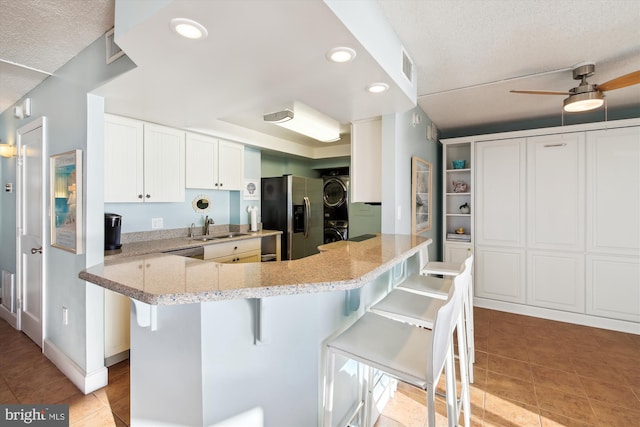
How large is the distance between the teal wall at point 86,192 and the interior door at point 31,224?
0.18 meters

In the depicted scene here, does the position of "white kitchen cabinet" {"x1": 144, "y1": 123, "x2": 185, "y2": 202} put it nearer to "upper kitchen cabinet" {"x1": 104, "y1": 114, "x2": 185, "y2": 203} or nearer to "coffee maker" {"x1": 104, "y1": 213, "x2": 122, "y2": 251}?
"upper kitchen cabinet" {"x1": 104, "y1": 114, "x2": 185, "y2": 203}

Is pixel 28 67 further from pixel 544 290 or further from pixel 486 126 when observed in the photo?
pixel 544 290

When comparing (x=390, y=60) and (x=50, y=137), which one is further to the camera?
(x=50, y=137)

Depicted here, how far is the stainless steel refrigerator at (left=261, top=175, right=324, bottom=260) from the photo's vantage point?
4.18m

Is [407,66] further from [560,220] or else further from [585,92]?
[560,220]

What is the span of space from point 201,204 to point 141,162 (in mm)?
884

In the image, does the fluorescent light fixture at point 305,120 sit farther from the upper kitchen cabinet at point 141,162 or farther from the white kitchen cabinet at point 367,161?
the upper kitchen cabinet at point 141,162

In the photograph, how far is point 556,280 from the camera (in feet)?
11.0

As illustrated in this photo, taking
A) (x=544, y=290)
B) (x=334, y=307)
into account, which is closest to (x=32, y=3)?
(x=334, y=307)

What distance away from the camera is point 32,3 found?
1.49 meters

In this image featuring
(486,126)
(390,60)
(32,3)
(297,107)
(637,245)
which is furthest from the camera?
(486,126)

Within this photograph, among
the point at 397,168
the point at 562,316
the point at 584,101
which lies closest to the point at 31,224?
the point at 397,168

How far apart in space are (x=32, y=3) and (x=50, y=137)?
44.7 inches

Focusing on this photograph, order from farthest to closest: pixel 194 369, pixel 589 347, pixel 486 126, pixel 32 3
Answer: pixel 486 126 → pixel 589 347 → pixel 32 3 → pixel 194 369
